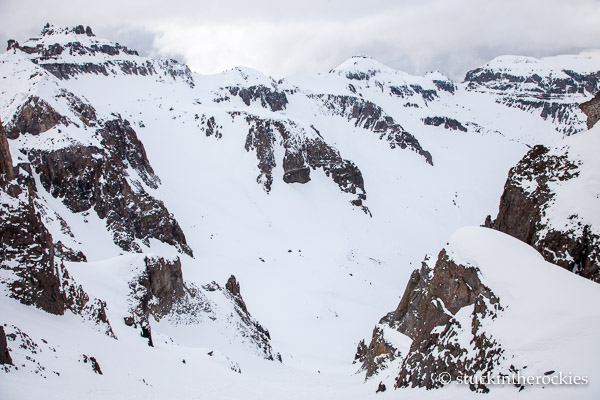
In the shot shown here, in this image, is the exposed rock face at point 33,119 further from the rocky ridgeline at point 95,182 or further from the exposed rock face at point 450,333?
the exposed rock face at point 450,333

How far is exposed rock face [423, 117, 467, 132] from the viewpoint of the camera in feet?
531

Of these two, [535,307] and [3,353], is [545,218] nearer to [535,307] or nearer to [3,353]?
[535,307]

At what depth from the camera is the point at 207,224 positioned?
203ft

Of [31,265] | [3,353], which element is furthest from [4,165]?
[3,353]

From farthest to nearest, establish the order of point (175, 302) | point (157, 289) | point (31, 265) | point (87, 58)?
point (87, 58)
point (175, 302)
point (157, 289)
point (31, 265)

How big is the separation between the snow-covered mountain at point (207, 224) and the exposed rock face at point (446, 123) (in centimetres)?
1277

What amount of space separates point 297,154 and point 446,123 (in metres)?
102

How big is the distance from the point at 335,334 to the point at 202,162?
53.1 m

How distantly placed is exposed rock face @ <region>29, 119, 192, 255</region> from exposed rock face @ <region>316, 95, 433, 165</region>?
94.4 m

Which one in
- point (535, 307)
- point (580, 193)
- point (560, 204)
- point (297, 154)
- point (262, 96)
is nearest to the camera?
point (535, 307)

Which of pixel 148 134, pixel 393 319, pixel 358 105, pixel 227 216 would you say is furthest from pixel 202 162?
pixel 358 105

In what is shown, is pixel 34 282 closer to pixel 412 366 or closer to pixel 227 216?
pixel 412 366

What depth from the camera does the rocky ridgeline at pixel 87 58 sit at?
103312 millimetres

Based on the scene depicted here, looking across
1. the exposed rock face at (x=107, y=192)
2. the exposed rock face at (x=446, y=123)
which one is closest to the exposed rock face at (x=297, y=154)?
the exposed rock face at (x=107, y=192)
